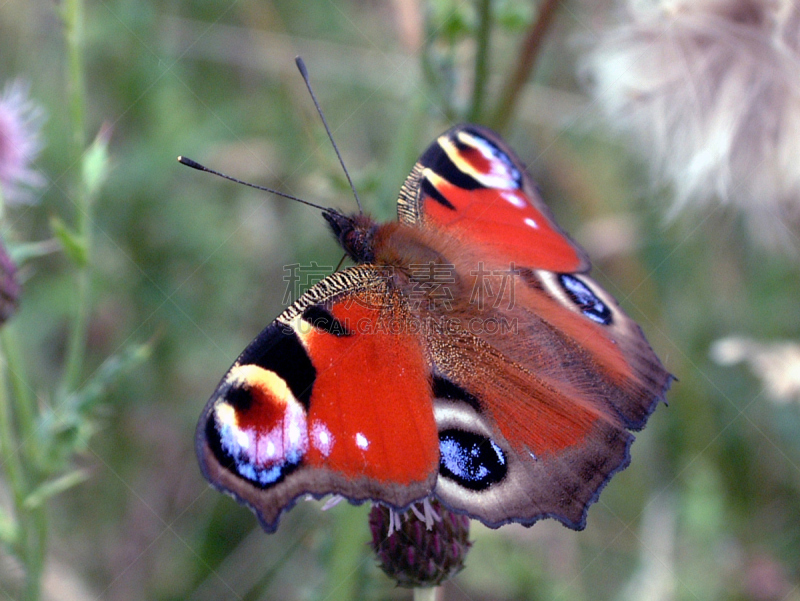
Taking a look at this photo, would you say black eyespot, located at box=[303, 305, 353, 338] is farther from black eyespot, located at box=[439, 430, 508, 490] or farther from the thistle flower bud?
the thistle flower bud

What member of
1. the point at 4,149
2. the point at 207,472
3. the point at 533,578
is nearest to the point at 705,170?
the point at 533,578

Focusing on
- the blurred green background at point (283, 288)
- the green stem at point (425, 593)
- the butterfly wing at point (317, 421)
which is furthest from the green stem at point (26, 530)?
the green stem at point (425, 593)

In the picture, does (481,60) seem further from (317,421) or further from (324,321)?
(317,421)

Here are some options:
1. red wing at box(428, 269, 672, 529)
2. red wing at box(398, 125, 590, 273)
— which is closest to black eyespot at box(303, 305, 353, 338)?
red wing at box(428, 269, 672, 529)

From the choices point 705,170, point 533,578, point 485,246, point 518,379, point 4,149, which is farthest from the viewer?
point 533,578

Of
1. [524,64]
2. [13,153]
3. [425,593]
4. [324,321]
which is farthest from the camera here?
[524,64]

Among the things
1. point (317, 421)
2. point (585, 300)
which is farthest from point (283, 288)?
point (317, 421)

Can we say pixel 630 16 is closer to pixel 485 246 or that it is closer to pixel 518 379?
pixel 485 246
